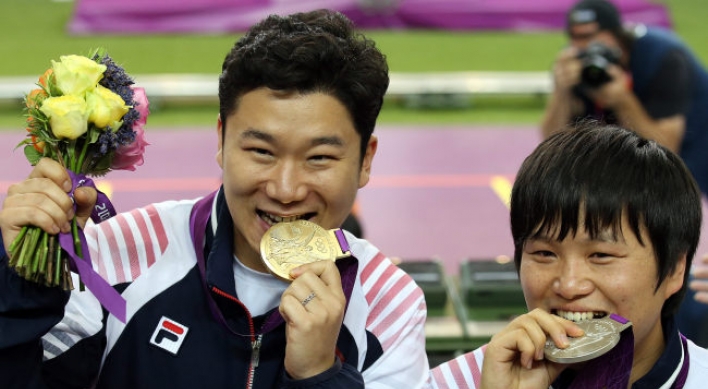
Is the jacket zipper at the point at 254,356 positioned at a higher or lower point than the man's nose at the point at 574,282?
lower

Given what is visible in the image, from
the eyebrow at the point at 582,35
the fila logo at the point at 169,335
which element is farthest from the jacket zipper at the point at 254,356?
the eyebrow at the point at 582,35

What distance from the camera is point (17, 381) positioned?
89.7 inches

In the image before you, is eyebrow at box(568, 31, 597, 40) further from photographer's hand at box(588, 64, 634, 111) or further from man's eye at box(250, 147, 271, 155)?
man's eye at box(250, 147, 271, 155)

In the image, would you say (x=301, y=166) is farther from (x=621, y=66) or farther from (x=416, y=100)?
(x=416, y=100)

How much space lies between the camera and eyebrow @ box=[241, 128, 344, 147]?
2416 millimetres

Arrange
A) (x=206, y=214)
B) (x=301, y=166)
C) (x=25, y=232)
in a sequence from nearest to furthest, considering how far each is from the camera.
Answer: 1. (x=25, y=232)
2. (x=301, y=166)
3. (x=206, y=214)

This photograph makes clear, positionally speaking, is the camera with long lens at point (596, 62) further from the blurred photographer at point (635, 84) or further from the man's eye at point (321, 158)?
the man's eye at point (321, 158)

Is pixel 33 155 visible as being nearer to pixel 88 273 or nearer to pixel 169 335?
pixel 88 273

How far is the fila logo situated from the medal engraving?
0.94 m

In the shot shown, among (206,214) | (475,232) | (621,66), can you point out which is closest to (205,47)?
(475,232)

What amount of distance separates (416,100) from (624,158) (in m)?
8.88

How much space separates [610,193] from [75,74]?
1341 mm

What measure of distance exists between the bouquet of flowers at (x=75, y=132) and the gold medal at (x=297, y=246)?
0.43 metres

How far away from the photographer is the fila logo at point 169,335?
2.50 meters
